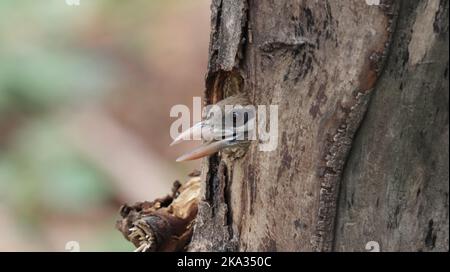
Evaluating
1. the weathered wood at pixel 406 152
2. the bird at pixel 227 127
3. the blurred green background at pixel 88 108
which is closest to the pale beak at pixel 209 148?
the bird at pixel 227 127

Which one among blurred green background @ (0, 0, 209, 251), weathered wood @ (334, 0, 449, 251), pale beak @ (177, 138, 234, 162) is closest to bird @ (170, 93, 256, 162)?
pale beak @ (177, 138, 234, 162)

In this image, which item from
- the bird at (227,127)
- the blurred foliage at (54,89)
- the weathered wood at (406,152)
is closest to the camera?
the weathered wood at (406,152)

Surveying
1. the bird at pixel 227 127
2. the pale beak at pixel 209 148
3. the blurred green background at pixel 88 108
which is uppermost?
the bird at pixel 227 127

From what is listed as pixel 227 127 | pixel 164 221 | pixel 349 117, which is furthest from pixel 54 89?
pixel 349 117

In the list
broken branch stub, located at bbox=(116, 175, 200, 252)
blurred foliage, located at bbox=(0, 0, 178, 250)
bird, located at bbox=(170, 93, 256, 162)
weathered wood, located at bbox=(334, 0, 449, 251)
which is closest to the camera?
weathered wood, located at bbox=(334, 0, 449, 251)

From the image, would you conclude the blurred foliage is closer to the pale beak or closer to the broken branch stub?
the broken branch stub

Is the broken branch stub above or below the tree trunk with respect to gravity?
below

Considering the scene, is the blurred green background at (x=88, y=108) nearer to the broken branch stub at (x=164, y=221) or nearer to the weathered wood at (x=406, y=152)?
the broken branch stub at (x=164, y=221)
